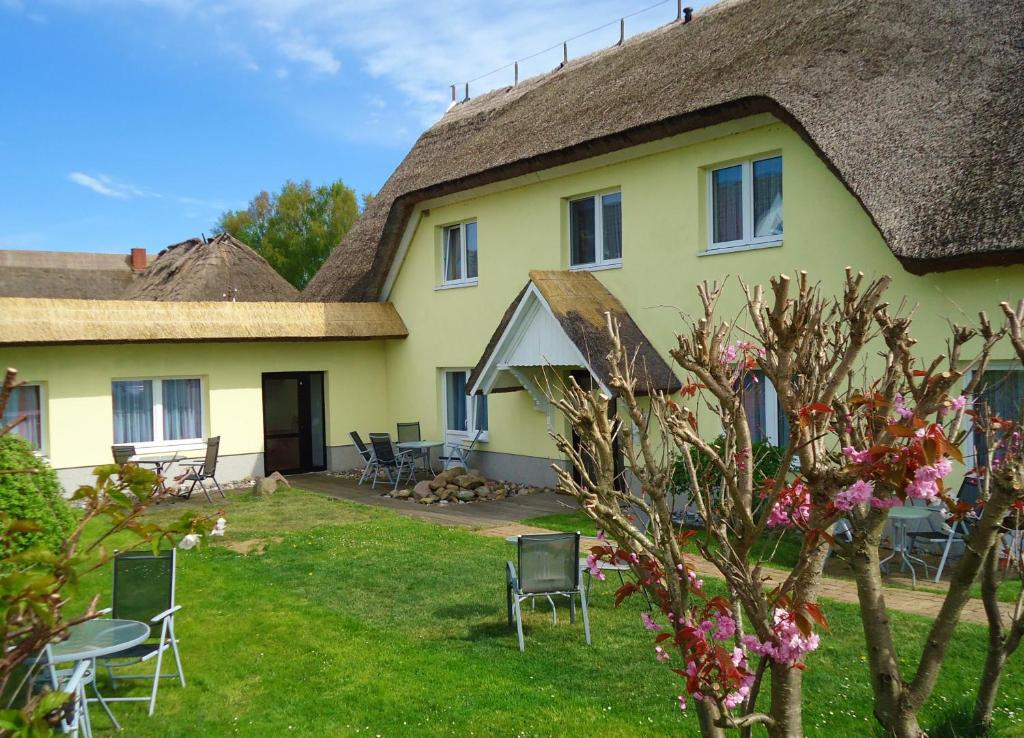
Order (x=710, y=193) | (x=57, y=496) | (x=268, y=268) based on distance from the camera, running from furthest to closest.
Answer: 1. (x=268, y=268)
2. (x=710, y=193)
3. (x=57, y=496)

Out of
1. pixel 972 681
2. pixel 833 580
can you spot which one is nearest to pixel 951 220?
pixel 833 580

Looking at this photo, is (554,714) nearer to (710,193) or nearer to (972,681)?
(972,681)

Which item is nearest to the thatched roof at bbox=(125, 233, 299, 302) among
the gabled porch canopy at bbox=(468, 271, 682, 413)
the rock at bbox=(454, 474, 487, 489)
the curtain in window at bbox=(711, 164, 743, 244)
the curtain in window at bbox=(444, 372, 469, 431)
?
the curtain in window at bbox=(444, 372, 469, 431)

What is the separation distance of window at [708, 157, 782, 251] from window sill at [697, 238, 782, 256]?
A: 18mm

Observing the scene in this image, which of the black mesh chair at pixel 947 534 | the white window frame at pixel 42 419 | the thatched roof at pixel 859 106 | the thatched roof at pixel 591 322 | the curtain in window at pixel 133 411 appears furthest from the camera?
the curtain in window at pixel 133 411

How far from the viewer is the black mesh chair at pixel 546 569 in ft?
23.1

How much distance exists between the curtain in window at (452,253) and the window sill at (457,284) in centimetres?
19

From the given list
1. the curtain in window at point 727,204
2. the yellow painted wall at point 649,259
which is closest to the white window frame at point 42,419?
the yellow painted wall at point 649,259

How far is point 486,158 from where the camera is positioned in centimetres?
1504

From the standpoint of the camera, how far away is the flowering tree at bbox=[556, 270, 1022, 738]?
3086 mm

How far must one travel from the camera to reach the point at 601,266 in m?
13.6

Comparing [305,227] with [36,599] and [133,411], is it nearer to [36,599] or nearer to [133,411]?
[133,411]

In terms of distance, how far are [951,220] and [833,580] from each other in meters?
3.70

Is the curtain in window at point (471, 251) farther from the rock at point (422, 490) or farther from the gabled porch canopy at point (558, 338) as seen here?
the rock at point (422, 490)
